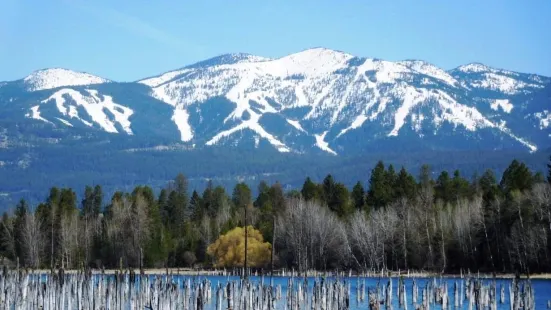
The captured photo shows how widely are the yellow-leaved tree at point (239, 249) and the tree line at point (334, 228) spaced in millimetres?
331

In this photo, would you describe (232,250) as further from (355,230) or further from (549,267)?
(549,267)

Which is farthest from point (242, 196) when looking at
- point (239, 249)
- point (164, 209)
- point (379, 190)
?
point (239, 249)

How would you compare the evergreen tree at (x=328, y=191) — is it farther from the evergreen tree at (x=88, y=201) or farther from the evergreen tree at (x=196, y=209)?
the evergreen tree at (x=88, y=201)

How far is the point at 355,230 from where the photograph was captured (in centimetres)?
11012

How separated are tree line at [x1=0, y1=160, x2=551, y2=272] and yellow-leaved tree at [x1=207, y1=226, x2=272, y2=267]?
13.0 inches

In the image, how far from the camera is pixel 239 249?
121000 mm

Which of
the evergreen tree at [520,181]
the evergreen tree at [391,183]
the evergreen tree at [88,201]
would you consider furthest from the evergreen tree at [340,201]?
the evergreen tree at [88,201]

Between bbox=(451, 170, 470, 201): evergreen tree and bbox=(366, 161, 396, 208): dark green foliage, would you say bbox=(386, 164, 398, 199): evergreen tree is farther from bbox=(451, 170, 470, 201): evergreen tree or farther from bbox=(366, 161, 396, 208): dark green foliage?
bbox=(451, 170, 470, 201): evergreen tree

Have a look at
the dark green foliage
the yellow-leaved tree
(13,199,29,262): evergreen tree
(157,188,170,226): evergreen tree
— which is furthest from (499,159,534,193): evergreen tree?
(13,199,29,262): evergreen tree

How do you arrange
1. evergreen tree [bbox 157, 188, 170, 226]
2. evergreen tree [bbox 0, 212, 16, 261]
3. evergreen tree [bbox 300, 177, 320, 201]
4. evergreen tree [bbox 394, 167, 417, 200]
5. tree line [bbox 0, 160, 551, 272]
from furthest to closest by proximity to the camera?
evergreen tree [bbox 157, 188, 170, 226], evergreen tree [bbox 300, 177, 320, 201], evergreen tree [bbox 0, 212, 16, 261], evergreen tree [bbox 394, 167, 417, 200], tree line [bbox 0, 160, 551, 272]

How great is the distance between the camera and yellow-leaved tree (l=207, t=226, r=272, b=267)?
121 metres

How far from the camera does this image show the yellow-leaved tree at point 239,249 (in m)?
121

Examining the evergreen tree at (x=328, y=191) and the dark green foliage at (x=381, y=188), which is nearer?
the dark green foliage at (x=381, y=188)

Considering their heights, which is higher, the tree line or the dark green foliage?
the dark green foliage
